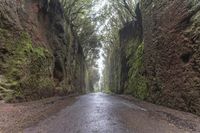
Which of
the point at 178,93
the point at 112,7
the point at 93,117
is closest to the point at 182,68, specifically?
the point at 178,93

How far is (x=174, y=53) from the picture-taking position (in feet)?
35.0

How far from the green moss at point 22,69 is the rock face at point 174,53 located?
644cm

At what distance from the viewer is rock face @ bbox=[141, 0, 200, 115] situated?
9.05 metres

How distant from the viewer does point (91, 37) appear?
38.4 m

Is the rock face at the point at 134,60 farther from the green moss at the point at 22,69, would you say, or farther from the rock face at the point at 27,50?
the green moss at the point at 22,69

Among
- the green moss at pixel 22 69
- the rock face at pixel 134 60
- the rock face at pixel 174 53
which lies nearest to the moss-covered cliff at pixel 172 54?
the rock face at pixel 174 53

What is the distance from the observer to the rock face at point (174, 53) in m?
9.05

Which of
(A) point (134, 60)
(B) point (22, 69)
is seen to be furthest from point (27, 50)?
(A) point (134, 60)

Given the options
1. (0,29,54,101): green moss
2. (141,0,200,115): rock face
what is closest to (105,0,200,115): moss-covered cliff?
(141,0,200,115): rock face

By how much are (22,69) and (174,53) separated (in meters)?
7.27

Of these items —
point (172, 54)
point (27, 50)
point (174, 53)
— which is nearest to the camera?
point (174, 53)

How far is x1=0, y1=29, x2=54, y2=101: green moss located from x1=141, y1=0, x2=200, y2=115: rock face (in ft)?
21.1

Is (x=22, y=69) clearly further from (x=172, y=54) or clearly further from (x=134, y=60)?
(x=134, y=60)

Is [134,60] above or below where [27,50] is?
above
